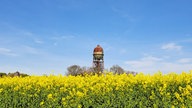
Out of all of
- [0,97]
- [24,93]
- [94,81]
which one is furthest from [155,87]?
[0,97]

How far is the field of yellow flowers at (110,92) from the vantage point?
8477 millimetres

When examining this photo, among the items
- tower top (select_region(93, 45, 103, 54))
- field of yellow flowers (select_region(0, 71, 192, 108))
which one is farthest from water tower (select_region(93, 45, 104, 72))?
field of yellow flowers (select_region(0, 71, 192, 108))

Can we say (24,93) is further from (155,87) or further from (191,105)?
(191,105)

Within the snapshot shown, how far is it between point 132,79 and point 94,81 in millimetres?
1086

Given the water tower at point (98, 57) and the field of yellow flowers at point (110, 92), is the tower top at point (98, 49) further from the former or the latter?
the field of yellow flowers at point (110, 92)

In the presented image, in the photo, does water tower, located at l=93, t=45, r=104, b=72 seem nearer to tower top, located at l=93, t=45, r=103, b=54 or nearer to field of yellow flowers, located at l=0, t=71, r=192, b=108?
tower top, located at l=93, t=45, r=103, b=54

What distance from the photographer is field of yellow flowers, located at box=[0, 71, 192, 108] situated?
848 cm

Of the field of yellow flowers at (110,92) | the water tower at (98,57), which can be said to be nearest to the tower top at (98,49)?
the water tower at (98,57)

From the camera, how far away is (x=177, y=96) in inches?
323

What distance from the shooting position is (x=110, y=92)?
9.02 metres

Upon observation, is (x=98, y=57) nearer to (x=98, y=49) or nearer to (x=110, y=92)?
(x=98, y=49)

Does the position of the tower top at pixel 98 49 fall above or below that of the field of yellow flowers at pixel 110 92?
above

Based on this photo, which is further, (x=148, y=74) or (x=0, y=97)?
(x=0, y=97)

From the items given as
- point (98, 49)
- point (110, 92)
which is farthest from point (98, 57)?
point (110, 92)
